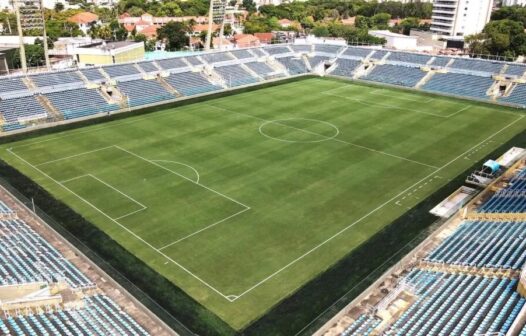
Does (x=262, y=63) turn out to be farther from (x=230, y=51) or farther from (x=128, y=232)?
(x=128, y=232)

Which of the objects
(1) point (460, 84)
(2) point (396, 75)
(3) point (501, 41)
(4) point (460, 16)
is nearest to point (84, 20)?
(2) point (396, 75)

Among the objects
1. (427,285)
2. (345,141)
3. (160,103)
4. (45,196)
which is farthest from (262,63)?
(427,285)

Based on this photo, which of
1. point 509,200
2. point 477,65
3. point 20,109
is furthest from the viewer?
point 477,65

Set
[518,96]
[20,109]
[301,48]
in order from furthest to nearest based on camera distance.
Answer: [301,48] → [518,96] → [20,109]

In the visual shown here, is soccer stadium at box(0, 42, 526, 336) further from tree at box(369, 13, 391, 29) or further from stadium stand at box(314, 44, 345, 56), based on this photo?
tree at box(369, 13, 391, 29)

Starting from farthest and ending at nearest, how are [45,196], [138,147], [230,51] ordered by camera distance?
[230,51] < [138,147] < [45,196]

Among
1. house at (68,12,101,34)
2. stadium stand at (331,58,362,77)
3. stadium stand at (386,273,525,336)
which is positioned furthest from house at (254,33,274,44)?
stadium stand at (386,273,525,336)

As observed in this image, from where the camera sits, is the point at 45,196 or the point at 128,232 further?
the point at 45,196

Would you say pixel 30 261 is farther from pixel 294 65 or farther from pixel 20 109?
pixel 294 65
